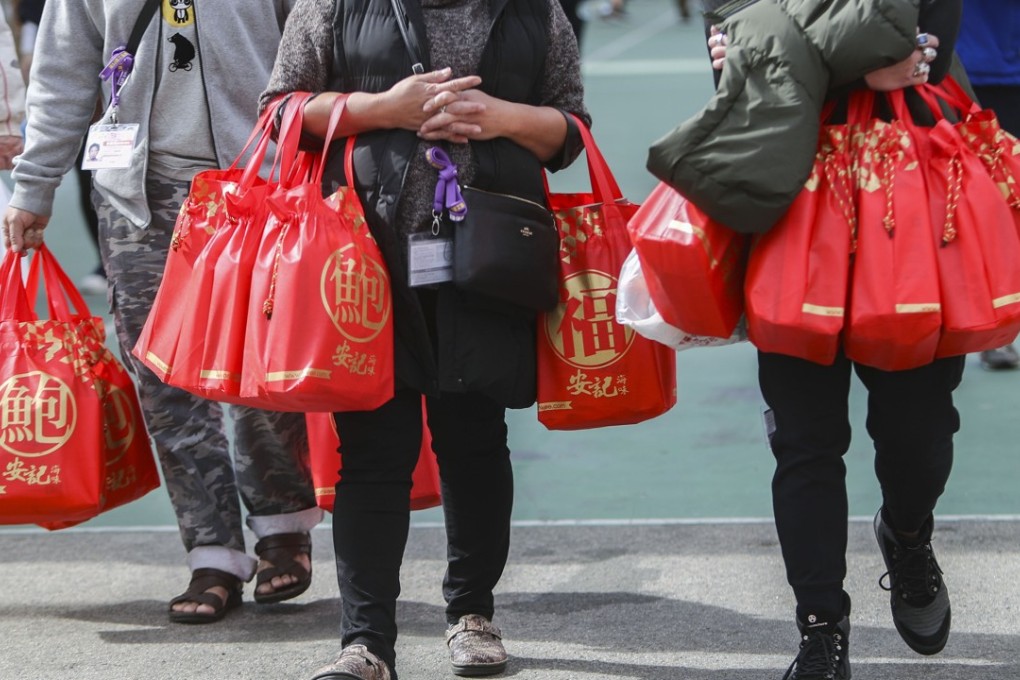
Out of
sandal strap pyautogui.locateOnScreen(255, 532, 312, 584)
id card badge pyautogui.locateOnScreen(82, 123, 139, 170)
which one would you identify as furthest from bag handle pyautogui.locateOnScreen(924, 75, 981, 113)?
sandal strap pyautogui.locateOnScreen(255, 532, 312, 584)

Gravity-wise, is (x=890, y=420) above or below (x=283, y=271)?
below

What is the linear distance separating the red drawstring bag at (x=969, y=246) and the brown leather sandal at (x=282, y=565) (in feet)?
6.41

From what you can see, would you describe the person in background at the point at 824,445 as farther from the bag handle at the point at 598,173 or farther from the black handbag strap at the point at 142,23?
the black handbag strap at the point at 142,23

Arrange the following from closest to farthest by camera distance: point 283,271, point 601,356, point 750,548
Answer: point 283,271 → point 601,356 → point 750,548

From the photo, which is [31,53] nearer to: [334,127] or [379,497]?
[334,127]

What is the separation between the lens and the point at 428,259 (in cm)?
349

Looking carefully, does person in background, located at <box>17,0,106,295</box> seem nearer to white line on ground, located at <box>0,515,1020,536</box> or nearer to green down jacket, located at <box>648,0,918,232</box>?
white line on ground, located at <box>0,515,1020,536</box>

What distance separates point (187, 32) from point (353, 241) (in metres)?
1.06

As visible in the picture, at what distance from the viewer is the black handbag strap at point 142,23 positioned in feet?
13.6

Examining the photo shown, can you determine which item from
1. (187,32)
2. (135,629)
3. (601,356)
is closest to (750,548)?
(601,356)

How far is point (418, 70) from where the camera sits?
3.49m

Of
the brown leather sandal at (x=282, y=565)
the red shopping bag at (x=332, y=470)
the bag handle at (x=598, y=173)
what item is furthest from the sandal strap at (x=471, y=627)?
the bag handle at (x=598, y=173)

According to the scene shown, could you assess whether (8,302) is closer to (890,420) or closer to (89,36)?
(89,36)

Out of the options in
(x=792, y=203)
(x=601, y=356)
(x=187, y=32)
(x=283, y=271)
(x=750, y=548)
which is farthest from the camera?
(x=750, y=548)
